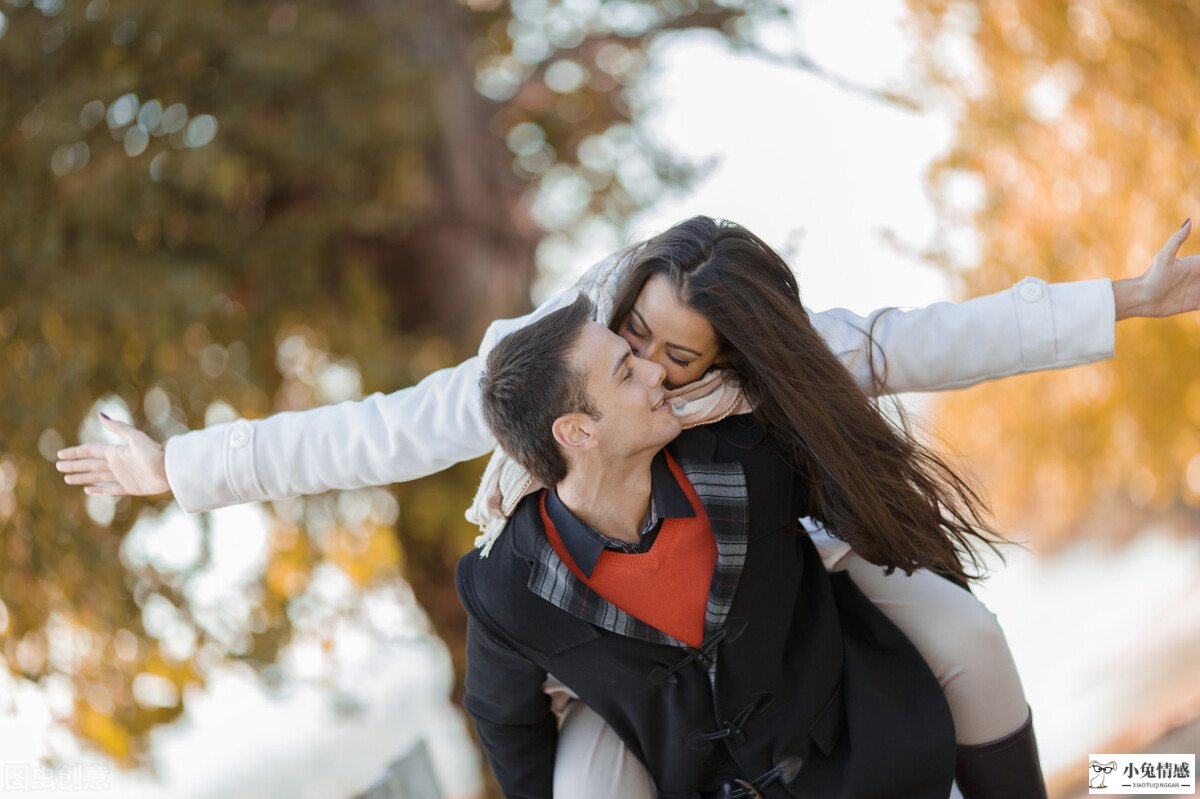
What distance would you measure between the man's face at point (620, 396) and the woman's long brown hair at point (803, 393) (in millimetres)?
132

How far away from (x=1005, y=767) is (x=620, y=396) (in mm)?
823

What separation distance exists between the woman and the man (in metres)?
0.06

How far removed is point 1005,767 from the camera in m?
1.73

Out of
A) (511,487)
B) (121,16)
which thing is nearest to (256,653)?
(121,16)

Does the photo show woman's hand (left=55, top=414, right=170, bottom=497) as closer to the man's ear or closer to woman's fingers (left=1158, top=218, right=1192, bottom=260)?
the man's ear

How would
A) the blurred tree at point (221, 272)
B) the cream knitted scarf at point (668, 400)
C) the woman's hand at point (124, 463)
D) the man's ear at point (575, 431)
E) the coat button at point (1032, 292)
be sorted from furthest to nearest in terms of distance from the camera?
the blurred tree at point (221, 272)
the woman's hand at point (124, 463)
the coat button at point (1032, 292)
the cream knitted scarf at point (668, 400)
the man's ear at point (575, 431)

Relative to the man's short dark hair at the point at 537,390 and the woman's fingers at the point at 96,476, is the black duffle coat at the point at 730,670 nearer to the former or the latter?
the man's short dark hair at the point at 537,390

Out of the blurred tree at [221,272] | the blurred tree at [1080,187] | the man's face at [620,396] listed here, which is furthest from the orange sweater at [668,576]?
the blurred tree at [1080,187]

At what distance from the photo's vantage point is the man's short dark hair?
1503 millimetres

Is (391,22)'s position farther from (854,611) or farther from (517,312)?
(854,611)

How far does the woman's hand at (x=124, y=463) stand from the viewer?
187cm

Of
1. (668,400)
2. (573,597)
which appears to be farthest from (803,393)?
(573,597)

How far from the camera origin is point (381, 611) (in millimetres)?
3863

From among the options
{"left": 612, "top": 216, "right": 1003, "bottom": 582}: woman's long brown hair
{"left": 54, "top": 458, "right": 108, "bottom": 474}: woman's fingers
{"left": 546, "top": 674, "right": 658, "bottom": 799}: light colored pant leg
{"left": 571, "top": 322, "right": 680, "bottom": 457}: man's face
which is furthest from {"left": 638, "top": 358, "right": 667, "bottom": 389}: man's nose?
{"left": 54, "top": 458, "right": 108, "bottom": 474}: woman's fingers
